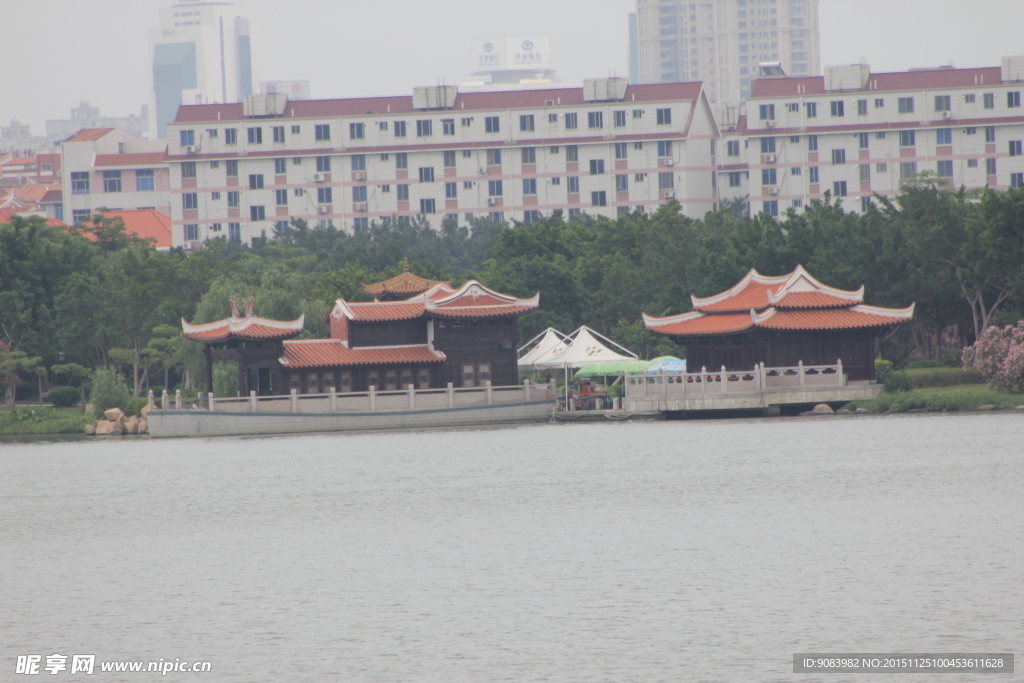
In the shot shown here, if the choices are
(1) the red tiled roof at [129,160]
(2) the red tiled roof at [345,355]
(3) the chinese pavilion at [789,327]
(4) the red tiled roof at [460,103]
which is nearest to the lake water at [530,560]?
(3) the chinese pavilion at [789,327]

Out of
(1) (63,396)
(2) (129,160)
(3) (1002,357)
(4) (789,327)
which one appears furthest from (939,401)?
(2) (129,160)

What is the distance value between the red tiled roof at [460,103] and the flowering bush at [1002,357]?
180ft

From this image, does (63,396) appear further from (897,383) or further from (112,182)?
(112,182)

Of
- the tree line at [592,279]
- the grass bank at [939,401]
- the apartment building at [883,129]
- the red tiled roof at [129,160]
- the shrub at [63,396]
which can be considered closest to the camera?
the grass bank at [939,401]

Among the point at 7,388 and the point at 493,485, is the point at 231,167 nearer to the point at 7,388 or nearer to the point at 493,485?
the point at 7,388

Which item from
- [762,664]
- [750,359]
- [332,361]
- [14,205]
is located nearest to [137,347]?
[332,361]

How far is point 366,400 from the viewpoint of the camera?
51.7 metres

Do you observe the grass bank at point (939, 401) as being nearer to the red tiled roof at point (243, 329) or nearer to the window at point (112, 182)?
the red tiled roof at point (243, 329)

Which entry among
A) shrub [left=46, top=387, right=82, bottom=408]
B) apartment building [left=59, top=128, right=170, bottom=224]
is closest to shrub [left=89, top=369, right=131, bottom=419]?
shrub [left=46, top=387, right=82, bottom=408]

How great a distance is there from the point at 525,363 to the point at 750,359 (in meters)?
8.99

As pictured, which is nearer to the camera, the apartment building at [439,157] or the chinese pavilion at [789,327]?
the chinese pavilion at [789,327]

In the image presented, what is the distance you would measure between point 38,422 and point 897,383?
34134 mm

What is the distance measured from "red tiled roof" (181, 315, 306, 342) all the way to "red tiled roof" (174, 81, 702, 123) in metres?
52.0

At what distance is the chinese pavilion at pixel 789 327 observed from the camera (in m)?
50.1
